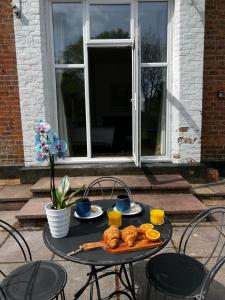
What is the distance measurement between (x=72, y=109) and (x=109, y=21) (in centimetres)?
138

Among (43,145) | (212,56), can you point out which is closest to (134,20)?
(212,56)

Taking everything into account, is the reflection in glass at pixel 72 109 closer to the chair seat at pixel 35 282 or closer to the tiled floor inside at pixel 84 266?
the tiled floor inside at pixel 84 266

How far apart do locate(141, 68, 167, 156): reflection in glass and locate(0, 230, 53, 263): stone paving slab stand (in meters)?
2.11

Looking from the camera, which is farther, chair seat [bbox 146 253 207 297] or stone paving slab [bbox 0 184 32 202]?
stone paving slab [bbox 0 184 32 202]

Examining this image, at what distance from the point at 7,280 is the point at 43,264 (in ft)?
0.74

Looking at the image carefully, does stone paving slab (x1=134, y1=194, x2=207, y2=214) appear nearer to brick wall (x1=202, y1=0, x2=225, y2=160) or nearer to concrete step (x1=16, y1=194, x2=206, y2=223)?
concrete step (x1=16, y1=194, x2=206, y2=223)

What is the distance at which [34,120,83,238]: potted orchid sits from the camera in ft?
5.26

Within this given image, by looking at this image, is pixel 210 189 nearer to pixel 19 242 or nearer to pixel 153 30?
pixel 153 30

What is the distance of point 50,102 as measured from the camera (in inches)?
167

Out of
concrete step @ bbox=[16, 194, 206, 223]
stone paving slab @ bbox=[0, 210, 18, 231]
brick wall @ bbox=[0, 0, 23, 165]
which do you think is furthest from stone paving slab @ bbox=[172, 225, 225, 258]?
brick wall @ bbox=[0, 0, 23, 165]

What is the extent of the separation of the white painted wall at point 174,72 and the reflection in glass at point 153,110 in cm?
19

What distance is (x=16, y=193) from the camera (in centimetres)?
389

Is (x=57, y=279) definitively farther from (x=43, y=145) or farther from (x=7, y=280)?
(x=43, y=145)

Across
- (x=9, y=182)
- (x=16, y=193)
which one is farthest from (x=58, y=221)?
(x=9, y=182)
